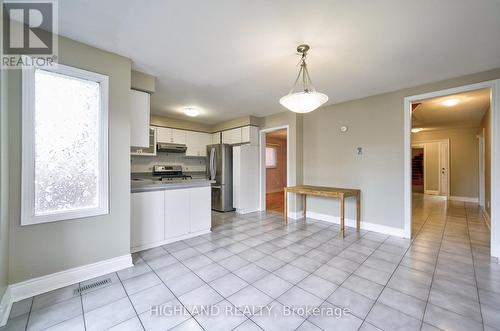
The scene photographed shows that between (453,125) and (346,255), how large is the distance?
6.74 meters

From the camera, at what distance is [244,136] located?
520 centimetres

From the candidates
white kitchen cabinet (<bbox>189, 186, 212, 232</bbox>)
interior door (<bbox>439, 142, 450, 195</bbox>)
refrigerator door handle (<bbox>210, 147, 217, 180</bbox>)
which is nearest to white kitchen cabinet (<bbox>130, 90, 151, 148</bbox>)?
white kitchen cabinet (<bbox>189, 186, 212, 232</bbox>)

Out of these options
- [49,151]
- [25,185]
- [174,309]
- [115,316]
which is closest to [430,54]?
[174,309]

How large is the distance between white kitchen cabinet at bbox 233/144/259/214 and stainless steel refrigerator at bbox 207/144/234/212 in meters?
0.14

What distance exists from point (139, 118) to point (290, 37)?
2167mm

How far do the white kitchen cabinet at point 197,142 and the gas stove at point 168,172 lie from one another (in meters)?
0.53

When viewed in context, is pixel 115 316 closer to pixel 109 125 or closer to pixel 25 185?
pixel 25 185

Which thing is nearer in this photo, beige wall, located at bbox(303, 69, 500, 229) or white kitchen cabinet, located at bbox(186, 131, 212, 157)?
beige wall, located at bbox(303, 69, 500, 229)

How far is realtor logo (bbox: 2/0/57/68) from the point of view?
166 cm

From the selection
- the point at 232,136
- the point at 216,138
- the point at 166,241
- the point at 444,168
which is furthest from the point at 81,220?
the point at 444,168

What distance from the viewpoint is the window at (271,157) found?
8578 millimetres

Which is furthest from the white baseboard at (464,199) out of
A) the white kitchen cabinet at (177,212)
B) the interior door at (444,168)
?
the white kitchen cabinet at (177,212)

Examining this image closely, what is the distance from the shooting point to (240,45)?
2.16 meters

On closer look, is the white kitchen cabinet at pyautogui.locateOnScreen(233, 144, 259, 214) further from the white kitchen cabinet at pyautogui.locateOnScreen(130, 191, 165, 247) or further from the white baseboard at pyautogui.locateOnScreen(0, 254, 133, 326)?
the white baseboard at pyautogui.locateOnScreen(0, 254, 133, 326)
